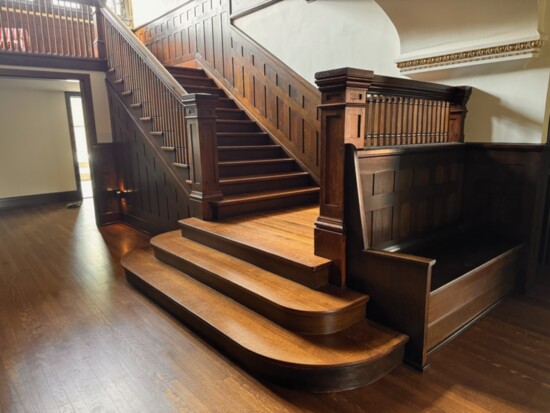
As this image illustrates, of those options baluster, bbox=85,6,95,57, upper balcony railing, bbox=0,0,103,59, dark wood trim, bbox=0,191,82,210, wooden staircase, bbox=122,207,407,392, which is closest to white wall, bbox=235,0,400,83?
wooden staircase, bbox=122,207,407,392

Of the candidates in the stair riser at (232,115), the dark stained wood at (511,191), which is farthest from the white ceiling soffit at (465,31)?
the stair riser at (232,115)

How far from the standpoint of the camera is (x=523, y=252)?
116 inches

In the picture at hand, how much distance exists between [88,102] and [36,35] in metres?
1.03

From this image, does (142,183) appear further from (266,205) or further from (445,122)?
(445,122)

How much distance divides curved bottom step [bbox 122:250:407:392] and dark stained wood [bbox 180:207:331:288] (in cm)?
34

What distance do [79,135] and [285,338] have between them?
393 inches

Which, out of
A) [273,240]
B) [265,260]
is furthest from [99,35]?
[265,260]

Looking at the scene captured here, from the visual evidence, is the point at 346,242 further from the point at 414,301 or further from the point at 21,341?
the point at 21,341

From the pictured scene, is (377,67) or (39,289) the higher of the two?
(377,67)

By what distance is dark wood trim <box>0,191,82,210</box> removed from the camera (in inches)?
276

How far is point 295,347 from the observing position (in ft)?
6.63

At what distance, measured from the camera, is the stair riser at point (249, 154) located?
4.31m

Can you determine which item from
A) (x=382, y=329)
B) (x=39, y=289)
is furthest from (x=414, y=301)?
(x=39, y=289)

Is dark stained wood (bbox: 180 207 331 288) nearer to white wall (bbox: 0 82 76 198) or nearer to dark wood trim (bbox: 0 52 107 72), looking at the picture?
dark wood trim (bbox: 0 52 107 72)
